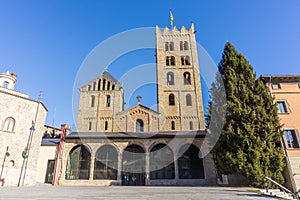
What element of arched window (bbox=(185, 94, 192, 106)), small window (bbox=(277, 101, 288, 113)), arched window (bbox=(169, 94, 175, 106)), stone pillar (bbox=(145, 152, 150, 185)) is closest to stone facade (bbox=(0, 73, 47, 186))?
stone pillar (bbox=(145, 152, 150, 185))

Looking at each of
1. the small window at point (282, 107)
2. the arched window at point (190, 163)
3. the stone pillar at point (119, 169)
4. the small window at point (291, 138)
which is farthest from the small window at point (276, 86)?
the stone pillar at point (119, 169)

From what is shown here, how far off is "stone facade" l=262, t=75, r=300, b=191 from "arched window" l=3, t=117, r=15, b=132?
78.0 feet

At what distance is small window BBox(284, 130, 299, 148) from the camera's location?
16.1m

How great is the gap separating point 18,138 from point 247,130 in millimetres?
20140

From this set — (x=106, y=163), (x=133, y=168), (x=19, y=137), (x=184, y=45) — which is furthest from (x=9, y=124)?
(x=184, y=45)

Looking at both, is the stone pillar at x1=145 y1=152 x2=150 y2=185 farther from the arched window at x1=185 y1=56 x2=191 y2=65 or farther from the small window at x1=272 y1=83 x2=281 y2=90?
the arched window at x1=185 y1=56 x2=191 y2=65

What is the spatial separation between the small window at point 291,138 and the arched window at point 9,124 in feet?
81.3

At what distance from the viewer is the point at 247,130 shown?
14336mm

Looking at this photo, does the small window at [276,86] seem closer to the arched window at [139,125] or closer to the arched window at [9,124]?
the arched window at [139,125]

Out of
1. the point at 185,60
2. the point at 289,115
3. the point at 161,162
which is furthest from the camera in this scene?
the point at 185,60

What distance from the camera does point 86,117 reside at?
3212cm

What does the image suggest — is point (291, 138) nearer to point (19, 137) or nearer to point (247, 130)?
point (247, 130)

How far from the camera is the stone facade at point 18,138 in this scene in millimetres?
16984

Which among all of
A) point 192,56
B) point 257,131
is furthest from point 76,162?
point 192,56
